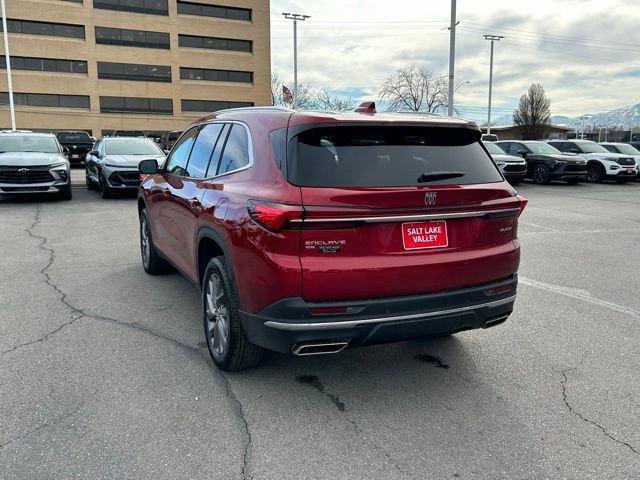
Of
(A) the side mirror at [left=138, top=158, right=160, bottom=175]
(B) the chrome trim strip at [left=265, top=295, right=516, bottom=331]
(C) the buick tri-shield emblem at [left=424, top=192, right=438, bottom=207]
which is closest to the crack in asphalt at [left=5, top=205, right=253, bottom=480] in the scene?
(B) the chrome trim strip at [left=265, top=295, right=516, bottom=331]

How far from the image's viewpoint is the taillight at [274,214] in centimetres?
282

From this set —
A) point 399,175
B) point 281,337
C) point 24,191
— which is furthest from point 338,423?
point 24,191

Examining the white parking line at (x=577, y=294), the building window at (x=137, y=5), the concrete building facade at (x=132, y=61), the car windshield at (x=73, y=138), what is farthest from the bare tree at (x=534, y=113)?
the white parking line at (x=577, y=294)

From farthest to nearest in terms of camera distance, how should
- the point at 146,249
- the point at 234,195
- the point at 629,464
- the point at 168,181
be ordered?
the point at 146,249 < the point at 168,181 < the point at 234,195 < the point at 629,464

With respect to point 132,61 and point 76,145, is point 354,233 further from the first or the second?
point 132,61

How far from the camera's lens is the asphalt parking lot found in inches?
104

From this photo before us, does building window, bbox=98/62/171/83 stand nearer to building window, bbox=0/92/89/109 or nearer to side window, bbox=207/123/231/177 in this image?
building window, bbox=0/92/89/109

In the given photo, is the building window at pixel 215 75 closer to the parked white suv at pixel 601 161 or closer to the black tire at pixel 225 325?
the parked white suv at pixel 601 161

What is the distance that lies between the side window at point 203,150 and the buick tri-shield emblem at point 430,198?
1886 millimetres

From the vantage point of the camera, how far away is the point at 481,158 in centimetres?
351

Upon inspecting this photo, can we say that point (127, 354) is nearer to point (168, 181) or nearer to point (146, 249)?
point (168, 181)

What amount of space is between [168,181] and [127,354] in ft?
6.06

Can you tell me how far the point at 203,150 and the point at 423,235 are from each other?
2198mm

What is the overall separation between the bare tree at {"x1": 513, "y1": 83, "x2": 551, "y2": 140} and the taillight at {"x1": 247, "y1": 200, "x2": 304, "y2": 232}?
240 ft
